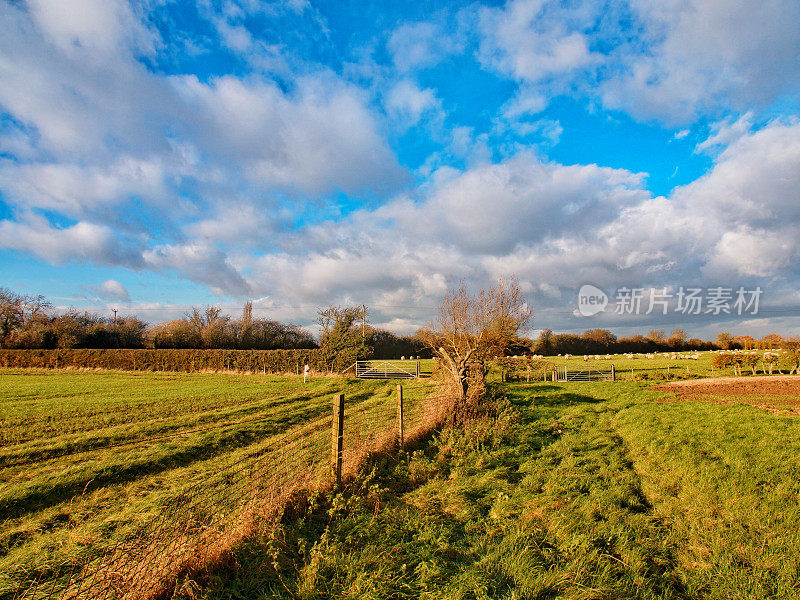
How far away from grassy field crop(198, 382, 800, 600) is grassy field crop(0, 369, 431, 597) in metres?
3.12

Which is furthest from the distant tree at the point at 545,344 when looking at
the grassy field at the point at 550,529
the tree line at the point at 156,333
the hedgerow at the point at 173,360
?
the grassy field at the point at 550,529

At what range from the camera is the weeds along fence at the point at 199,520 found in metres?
3.33

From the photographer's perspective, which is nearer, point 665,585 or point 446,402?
point 665,585

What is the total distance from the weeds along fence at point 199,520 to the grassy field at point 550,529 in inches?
13.3

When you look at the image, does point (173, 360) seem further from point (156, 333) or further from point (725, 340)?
point (725, 340)

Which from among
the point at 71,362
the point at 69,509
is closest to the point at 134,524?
the point at 69,509

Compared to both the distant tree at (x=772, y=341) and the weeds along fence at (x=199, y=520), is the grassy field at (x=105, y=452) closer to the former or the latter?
the weeds along fence at (x=199, y=520)

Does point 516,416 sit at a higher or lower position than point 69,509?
higher

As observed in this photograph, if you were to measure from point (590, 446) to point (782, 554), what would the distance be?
4.47 m

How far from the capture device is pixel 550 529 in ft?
15.0

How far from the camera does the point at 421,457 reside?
726 cm

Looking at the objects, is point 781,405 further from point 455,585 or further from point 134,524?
point 134,524

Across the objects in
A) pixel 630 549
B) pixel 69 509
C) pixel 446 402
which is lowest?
pixel 69 509

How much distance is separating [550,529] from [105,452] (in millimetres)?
10017
